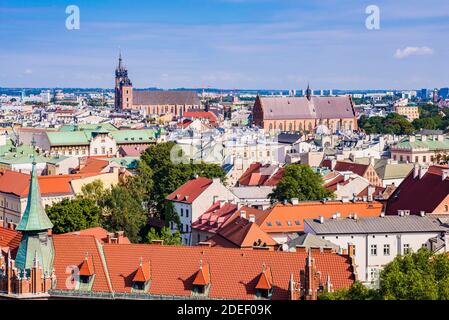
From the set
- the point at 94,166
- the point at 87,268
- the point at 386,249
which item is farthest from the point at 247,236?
the point at 94,166

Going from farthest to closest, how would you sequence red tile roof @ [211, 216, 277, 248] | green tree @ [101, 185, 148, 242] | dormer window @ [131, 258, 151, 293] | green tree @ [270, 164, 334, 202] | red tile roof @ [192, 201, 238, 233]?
1. green tree @ [270, 164, 334, 202]
2. green tree @ [101, 185, 148, 242]
3. red tile roof @ [192, 201, 238, 233]
4. red tile roof @ [211, 216, 277, 248]
5. dormer window @ [131, 258, 151, 293]

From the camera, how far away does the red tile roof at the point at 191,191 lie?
37.9 metres

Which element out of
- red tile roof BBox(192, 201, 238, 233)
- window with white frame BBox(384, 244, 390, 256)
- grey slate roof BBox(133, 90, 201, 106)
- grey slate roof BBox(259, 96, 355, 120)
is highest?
grey slate roof BBox(133, 90, 201, 106)

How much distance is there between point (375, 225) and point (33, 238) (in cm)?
1489

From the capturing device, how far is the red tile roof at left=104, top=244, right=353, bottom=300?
1881 cm

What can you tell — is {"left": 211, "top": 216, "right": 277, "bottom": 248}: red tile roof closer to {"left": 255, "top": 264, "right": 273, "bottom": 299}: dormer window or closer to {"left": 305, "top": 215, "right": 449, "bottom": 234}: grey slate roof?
{"left": 305, "top": 215, "right": 449, "bottom": 234}: grey slate roof

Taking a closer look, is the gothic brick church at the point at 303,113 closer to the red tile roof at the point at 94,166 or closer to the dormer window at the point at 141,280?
the red tile roof at the point at 94,166

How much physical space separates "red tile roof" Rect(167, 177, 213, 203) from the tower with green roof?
18800 millimetres

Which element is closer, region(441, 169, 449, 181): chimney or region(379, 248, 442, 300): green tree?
region(379, 248, 442, 300): green tree

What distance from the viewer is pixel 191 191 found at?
38.8 metres

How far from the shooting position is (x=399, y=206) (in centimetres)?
3522

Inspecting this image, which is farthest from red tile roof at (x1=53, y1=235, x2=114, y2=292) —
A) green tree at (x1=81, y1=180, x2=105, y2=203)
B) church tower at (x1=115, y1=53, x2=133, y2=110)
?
church tower at (x1=115, y1=53, x2=133, y2=110)

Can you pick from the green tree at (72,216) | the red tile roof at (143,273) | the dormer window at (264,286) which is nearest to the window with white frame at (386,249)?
the green tree at (72,216)
